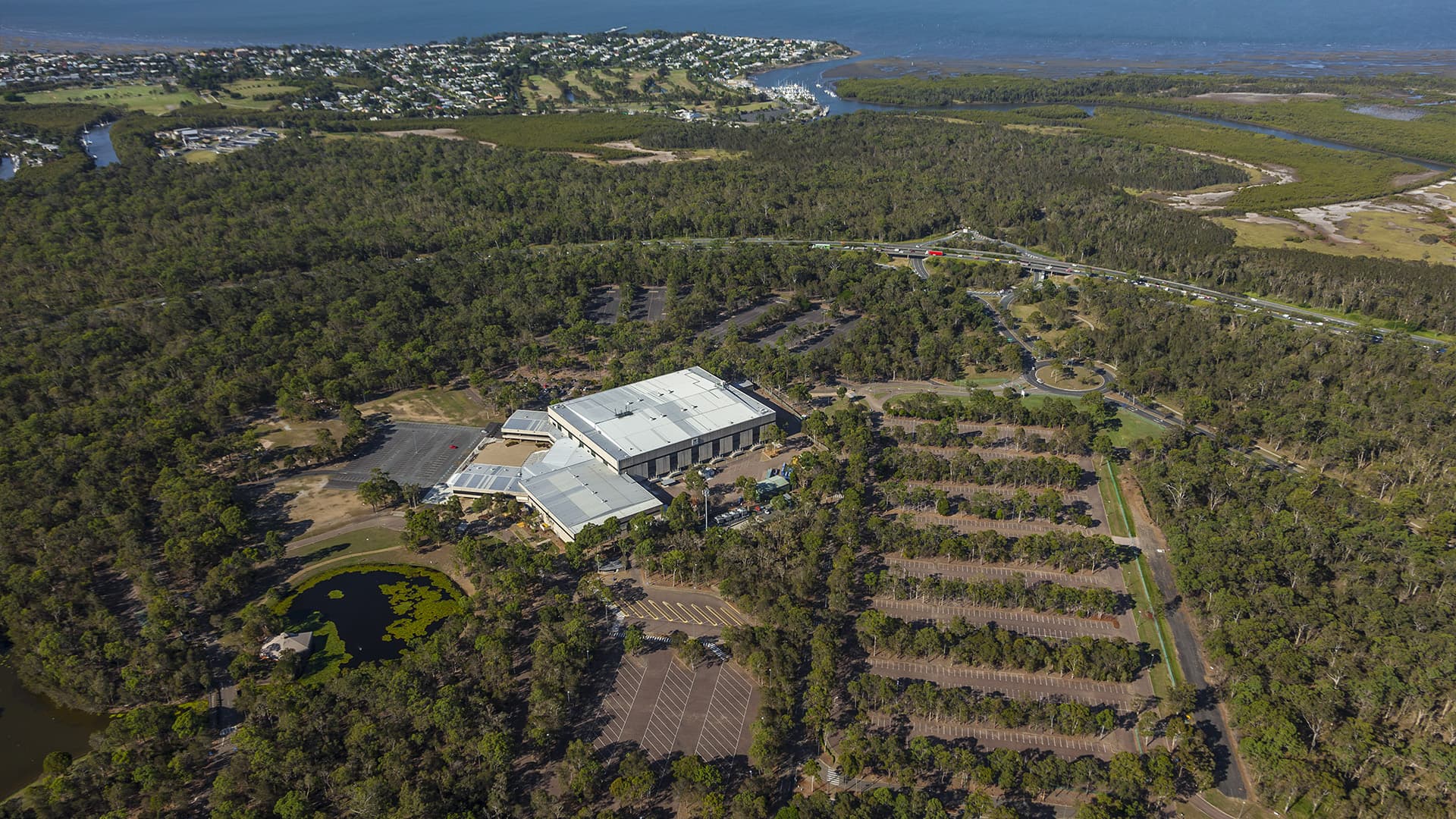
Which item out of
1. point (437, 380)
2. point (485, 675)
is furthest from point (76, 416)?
point (485, 675)

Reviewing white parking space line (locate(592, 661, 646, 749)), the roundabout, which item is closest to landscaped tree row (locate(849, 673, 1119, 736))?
white parking space line (locate(592, 661, 646, 749))

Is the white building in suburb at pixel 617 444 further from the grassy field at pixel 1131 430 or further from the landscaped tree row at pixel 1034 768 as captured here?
the grassy field at pixel 1131 430

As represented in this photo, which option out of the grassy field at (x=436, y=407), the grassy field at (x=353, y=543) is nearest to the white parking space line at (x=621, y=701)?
the grassy field at (x=353, y=543)

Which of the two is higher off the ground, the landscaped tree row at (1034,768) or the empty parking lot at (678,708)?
the landscaped tree row at (1034,768)

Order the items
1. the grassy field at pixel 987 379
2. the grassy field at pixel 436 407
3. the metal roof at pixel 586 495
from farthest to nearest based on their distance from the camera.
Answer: the grassy field at pixel 987 379 → the grassy field at pixel 436 407 → the metal roof at pixel 586 495

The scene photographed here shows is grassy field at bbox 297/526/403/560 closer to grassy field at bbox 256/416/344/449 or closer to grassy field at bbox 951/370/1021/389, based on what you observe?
grassy field at bbox 256/416/344/449

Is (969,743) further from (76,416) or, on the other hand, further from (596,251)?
(596,251)
